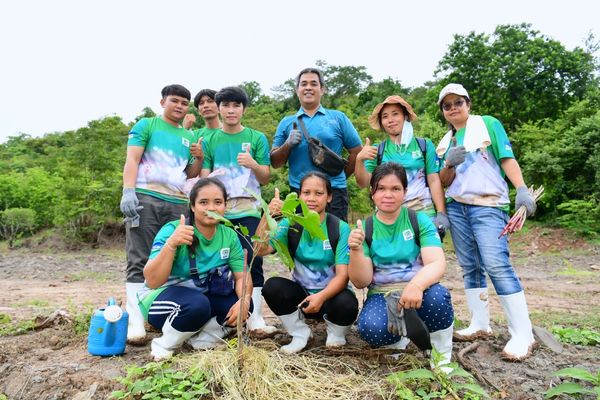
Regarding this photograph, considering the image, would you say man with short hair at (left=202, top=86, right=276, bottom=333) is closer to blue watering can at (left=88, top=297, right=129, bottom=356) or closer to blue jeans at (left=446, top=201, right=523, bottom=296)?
blue watering can at (left=88, top=297, right=129, bottom=356)

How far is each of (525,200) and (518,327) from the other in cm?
94

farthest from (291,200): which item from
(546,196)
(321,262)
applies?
(546,196)

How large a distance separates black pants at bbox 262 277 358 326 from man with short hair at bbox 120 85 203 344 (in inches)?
44.7

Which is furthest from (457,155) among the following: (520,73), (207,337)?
(520,73)

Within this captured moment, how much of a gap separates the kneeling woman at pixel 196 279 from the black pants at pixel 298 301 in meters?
0.18

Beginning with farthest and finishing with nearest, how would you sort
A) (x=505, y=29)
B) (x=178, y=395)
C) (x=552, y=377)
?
1. (x=505, y=29)
2. (x=552, y=377)
3. (x=178, y=395)

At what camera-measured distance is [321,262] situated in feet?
11.1

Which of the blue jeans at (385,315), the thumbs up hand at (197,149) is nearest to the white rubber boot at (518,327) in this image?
the blue jeans at (385,315)

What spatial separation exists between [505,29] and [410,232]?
19424 millimetres

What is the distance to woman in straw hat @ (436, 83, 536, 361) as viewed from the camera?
3445 millimetres

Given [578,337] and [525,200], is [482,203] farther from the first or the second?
[578,337]

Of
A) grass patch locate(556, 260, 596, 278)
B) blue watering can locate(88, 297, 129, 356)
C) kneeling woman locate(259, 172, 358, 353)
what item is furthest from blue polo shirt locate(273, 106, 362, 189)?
grass patch locate(556, 260, 596, 278)

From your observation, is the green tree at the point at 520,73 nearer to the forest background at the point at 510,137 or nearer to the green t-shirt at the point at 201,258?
the forest background at the point at 510,137

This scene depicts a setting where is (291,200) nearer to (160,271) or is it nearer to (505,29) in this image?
(160,271)
